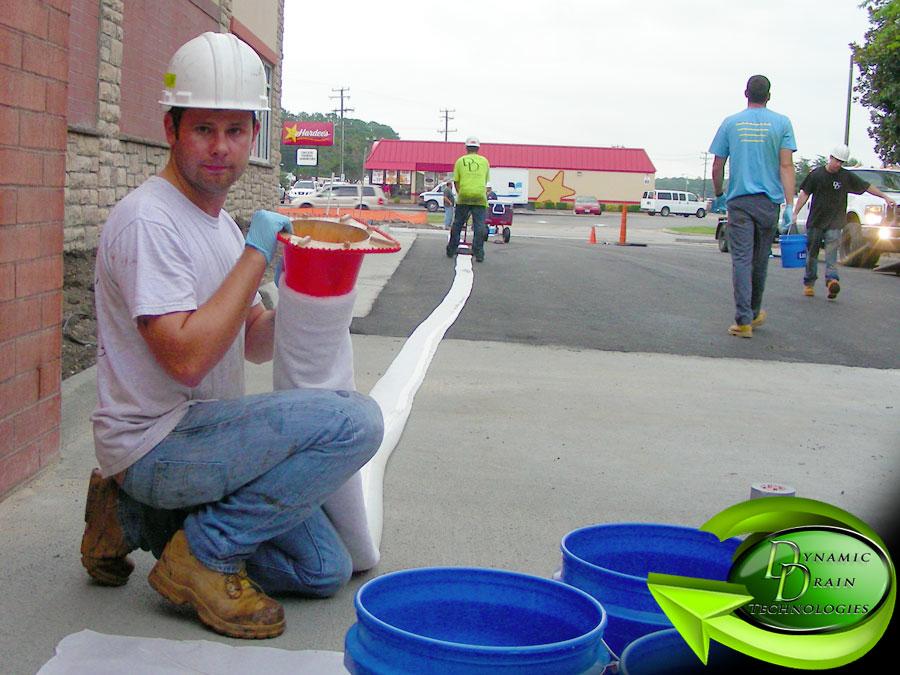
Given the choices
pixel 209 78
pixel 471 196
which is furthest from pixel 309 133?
pixel 209 78

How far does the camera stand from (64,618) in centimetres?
337

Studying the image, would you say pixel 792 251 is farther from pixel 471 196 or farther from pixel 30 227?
pixel 30 227

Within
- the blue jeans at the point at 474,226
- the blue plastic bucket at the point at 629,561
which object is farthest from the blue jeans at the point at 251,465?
the blue jeans at the point at 474,226

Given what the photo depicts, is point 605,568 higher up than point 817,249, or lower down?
lower down

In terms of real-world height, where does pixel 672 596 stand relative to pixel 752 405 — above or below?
above

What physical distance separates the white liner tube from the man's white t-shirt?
992mm

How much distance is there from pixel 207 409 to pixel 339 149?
135961 mm

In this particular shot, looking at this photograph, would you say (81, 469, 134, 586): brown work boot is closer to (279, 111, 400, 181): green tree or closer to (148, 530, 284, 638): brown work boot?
(148, 530, 284, 638): brown work boot

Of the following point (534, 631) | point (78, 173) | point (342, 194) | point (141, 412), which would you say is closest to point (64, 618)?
point (141, 412)

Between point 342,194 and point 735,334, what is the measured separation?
152 ft

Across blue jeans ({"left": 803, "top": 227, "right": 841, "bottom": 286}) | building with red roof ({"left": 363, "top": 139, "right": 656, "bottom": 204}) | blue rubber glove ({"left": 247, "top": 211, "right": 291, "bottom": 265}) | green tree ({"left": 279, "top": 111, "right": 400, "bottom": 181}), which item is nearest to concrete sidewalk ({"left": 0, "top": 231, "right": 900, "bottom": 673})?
blue rubber glove ({"left": 247, "top": 211, "right": 291, "bottom": 265})

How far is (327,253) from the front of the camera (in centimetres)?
318

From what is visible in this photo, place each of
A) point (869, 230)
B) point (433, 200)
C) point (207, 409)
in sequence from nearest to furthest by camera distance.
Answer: point (207, 409) < point (869, 230) < point (433, 200)

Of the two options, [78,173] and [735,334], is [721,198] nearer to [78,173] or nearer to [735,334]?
[735,334]
